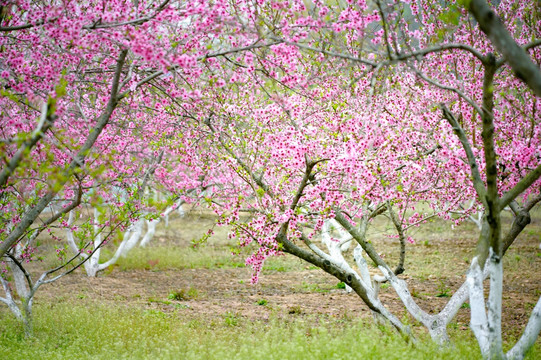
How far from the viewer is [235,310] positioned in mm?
10508

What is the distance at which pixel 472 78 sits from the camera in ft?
27.7

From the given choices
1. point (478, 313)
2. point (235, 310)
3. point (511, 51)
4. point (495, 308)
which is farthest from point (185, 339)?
point (511, 51)

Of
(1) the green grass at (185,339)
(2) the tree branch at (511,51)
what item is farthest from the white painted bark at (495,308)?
(2) the tree branch at (511,51)

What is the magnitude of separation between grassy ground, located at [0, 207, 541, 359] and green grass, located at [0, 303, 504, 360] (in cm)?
2

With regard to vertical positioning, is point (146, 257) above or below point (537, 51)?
below

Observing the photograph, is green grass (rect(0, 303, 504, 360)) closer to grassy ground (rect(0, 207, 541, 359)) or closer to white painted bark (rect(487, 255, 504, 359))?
grassy ground (rect(0, 207, 541, 359))

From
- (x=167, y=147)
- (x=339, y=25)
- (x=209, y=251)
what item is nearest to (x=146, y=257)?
(x=209, y=251)

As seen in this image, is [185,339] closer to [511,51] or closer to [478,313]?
[478,313]

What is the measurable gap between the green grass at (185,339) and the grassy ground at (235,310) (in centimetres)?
2

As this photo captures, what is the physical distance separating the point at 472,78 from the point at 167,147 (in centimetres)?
631

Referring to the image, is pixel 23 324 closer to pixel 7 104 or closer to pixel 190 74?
pixel 7 104

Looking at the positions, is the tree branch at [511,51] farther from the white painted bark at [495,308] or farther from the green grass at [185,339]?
the green grass at [185,339]

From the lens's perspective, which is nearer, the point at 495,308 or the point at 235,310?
the point at 495,308

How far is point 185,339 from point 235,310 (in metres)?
3.26
